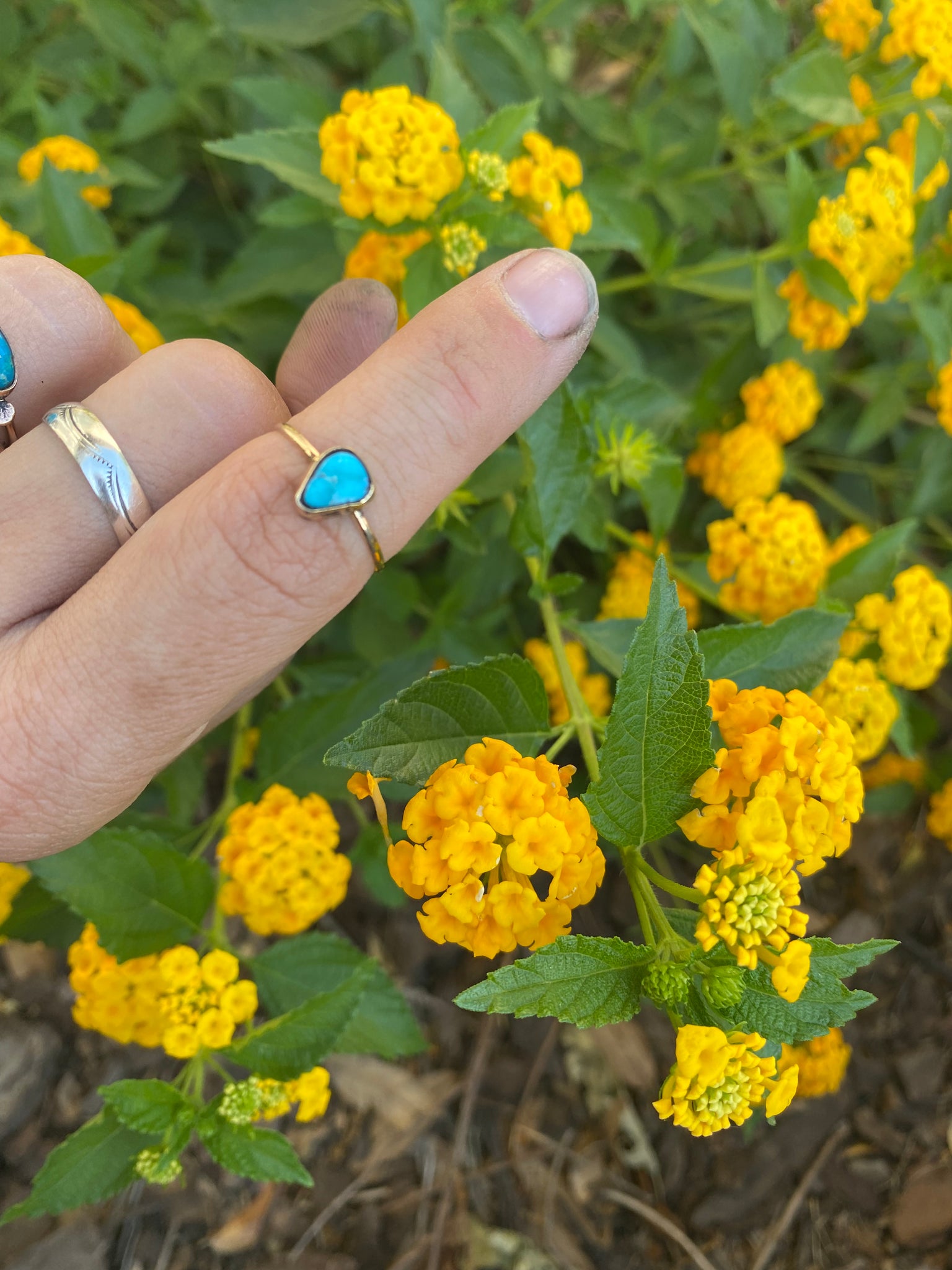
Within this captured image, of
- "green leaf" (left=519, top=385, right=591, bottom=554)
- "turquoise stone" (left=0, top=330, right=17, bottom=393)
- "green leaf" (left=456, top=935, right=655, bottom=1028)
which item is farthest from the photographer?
"green leaf" (left=519, top=385, right=591, bottom=554)

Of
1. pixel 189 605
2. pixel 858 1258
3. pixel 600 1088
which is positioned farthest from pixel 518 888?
pixel 858 1258

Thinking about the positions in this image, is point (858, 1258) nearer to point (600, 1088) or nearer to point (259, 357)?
point (600, 1088)

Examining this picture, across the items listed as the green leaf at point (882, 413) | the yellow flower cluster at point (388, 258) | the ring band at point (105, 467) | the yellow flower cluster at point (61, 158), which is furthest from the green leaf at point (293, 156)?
the green leaf at point (882, 413)

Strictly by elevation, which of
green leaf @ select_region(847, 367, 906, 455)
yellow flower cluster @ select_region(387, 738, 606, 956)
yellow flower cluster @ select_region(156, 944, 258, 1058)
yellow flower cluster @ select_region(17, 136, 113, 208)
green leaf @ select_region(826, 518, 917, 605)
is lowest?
green leaf @ select_region(847, 367, 906, 455)

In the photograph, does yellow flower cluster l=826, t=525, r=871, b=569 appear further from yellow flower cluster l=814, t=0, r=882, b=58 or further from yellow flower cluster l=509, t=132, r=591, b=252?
yellow flower cluster l=814, t=0, r=882, b=58

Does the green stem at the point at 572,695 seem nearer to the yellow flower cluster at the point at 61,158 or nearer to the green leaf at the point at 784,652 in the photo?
the green leaf at the point at 784,652

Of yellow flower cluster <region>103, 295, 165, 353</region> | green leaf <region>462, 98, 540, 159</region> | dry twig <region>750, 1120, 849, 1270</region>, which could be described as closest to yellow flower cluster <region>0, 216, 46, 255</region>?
yellow flower cluster <region>103, 295, 165, 353</region>

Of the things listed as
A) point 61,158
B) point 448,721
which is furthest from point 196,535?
point 61,158
